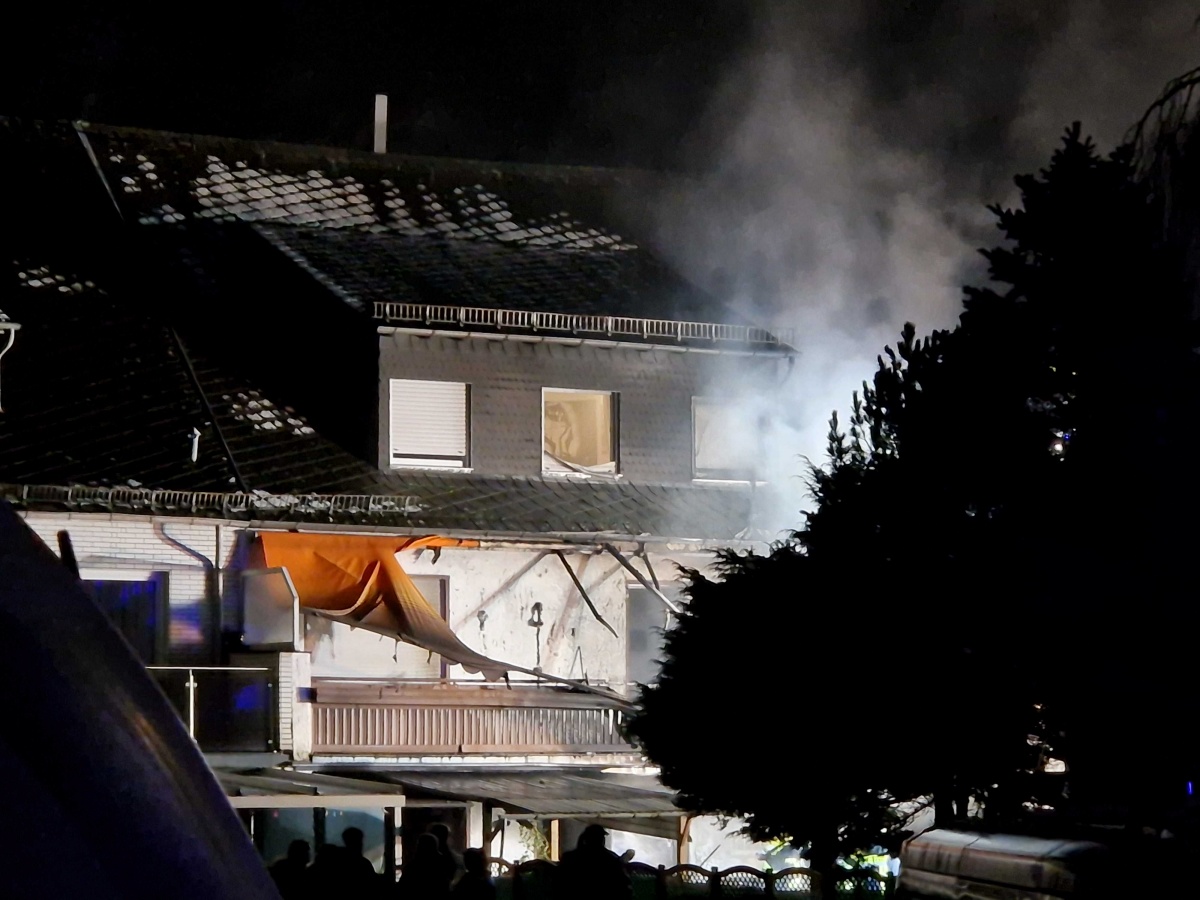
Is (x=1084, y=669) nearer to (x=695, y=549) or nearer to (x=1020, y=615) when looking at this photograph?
(x=1020, y=615)

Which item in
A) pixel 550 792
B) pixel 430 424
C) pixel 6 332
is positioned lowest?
pixel 550 792

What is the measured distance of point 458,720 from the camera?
25.7 metres

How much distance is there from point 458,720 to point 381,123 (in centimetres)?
1173

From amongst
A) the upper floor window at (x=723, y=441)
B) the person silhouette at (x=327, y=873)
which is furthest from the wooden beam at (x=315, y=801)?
the person silhouette at (x=327, y=873)

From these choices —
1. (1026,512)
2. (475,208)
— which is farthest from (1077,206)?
(475,208)

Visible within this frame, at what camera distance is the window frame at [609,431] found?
27469mm

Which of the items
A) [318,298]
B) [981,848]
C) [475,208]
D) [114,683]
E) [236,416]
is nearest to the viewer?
[114,683]

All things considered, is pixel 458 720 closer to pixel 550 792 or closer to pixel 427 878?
pixel 550 792

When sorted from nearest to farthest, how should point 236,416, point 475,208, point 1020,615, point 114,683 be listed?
point 114,683 < point 1020,615 < point 236,416 < point 475,208

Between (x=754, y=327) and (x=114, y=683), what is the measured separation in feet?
82.5

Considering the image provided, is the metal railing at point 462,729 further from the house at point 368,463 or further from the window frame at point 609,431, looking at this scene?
the window frame at point 609,431

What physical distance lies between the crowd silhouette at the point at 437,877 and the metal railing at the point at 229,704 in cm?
1160

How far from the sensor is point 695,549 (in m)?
26.8

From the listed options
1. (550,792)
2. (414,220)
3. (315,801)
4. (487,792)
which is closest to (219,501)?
(315,801)
